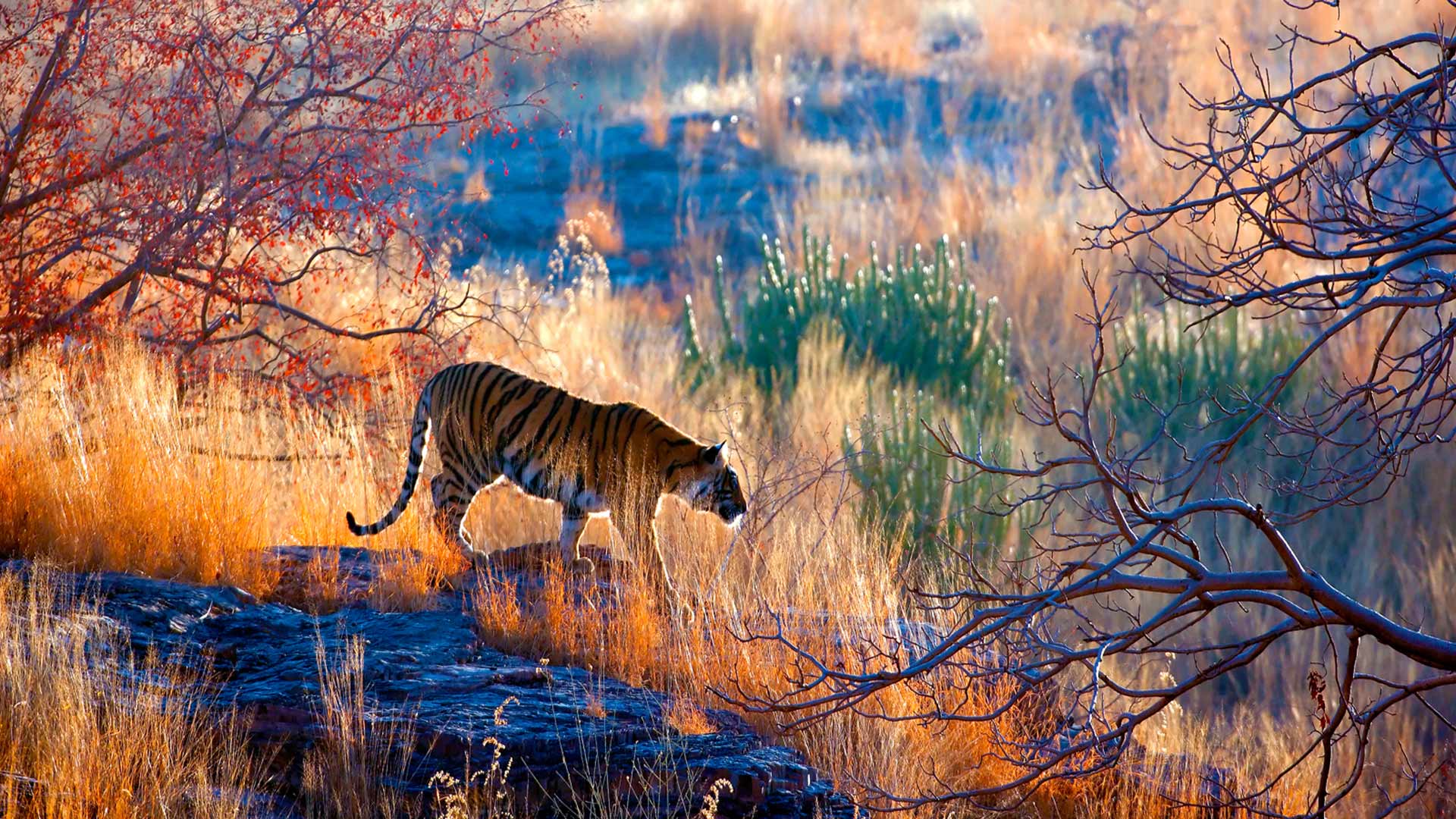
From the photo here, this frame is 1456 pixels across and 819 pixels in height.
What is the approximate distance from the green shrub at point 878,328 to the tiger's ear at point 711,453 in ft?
20.7

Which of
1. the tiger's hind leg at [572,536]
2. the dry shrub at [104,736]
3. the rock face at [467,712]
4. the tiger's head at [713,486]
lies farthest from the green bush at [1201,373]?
the dry shrub at [104,736]

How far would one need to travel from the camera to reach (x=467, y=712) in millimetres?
4477

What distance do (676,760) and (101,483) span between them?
3.35m

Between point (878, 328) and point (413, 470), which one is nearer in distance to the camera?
point (413, 470)

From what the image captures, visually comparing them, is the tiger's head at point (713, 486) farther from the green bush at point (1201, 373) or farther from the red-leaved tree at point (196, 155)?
the green bush at point (1201, 373)

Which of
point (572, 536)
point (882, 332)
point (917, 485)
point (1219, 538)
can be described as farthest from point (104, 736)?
point (882, 332)

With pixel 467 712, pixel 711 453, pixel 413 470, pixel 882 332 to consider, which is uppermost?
pixel 882 332

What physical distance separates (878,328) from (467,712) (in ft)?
32.4

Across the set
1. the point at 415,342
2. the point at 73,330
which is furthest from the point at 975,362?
the point at 73,330

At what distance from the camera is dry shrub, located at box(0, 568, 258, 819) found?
3.72 meters

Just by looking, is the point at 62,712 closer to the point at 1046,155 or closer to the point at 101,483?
the point at 101,483

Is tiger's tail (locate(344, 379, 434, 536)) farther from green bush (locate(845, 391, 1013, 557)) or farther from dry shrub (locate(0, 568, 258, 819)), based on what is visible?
green bush (locate(845, 391, 1013, 557))

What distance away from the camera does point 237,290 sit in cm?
861

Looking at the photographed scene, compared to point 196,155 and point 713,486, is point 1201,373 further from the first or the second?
point 196,155
